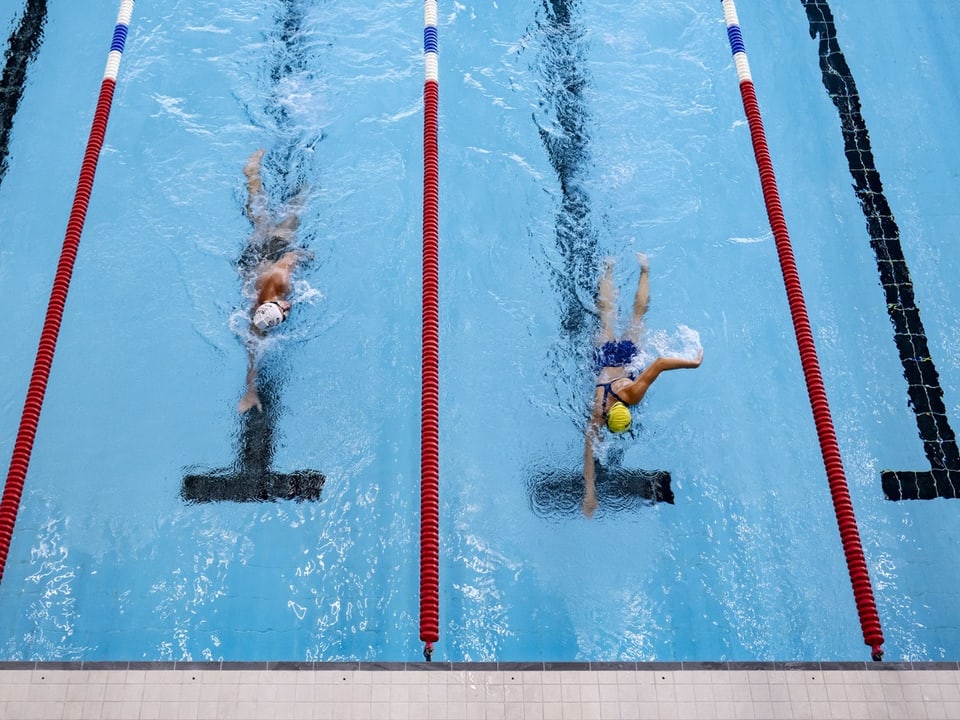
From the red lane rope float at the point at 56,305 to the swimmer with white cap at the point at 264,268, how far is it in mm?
1062

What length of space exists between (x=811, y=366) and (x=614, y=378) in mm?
1187

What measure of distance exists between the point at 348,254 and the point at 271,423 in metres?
1.37

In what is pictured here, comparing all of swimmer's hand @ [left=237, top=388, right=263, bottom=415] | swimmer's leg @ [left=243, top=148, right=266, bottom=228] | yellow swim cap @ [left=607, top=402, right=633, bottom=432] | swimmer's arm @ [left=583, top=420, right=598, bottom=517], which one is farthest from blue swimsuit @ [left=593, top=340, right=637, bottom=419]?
swimmer's leg @ [left=243, top=148, right=266, bottom=228]

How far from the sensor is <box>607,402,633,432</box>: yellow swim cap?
566 cm

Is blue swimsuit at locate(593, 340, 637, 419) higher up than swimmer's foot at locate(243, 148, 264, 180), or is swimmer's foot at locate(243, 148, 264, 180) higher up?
swimmer's foot at locate(243, 148, 264, 180)

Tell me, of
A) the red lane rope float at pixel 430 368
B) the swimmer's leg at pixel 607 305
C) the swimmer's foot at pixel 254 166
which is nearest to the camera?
the red lane rope float at pixel 430 368

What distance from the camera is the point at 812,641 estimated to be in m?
5.16

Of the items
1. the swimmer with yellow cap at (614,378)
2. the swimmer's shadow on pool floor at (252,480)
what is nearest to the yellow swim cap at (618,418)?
the swimmer with yellow cap at (614,378)

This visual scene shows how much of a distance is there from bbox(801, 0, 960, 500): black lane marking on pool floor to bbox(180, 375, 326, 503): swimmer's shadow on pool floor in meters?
3.53

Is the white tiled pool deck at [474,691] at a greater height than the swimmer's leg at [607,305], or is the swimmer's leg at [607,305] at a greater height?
the swimmer's leg at [607,305]

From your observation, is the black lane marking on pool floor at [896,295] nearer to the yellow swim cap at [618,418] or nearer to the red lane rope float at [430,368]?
the yellow swim cap at [618,418]

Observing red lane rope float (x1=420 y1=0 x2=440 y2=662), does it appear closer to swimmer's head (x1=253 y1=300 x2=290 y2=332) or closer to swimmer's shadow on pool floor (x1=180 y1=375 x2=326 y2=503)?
swimmer's shadow on pool floor (x1=180 y1=375 x2=326 y2=503)

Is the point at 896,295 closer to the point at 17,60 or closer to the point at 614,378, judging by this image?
the point at 614,378

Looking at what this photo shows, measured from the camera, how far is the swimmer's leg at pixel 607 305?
6133 mm
